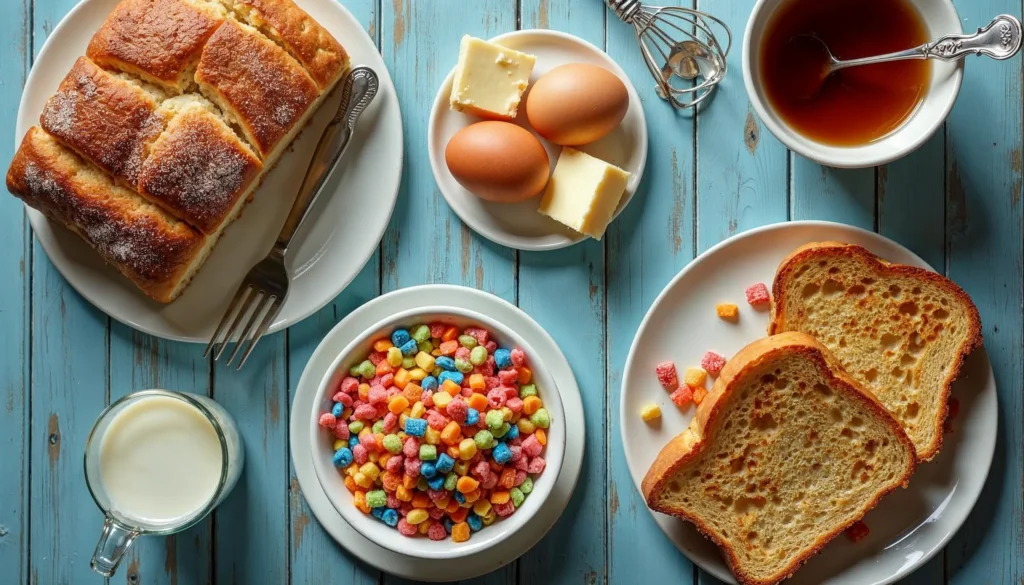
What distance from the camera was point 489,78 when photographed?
1.53 m

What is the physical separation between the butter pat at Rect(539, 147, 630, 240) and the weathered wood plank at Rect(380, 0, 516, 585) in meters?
0.17

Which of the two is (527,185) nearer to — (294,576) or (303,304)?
(303,304)

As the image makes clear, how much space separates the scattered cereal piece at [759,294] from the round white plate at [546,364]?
1.30 ft

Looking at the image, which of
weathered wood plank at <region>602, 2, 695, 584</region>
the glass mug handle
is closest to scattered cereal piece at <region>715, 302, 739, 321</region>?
weathered wood plank at <region>602, 2, 695, 584</region>

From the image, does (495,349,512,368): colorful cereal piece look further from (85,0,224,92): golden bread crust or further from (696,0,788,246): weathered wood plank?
(85,0,224,92): golden bread crust

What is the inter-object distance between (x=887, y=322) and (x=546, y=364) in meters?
0.68

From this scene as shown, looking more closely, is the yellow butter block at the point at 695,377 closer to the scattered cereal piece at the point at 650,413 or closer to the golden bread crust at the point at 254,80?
the scattered cereal piece at the point at 650,413

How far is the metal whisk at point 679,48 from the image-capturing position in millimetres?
1583

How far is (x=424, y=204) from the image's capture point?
165 centimetres

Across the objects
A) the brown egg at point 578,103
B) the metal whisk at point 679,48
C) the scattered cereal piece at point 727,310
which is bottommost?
the scattered cereal piece at point 727,310

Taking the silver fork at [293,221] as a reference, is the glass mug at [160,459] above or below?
below

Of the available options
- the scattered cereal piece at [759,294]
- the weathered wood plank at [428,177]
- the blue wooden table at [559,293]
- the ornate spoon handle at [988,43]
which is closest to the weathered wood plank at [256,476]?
the blue wooden table at [559,293]

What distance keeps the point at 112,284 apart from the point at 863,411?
152cm

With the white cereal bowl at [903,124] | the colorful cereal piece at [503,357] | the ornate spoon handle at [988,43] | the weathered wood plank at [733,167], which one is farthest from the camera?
the weathered wood plank at [733,167]
